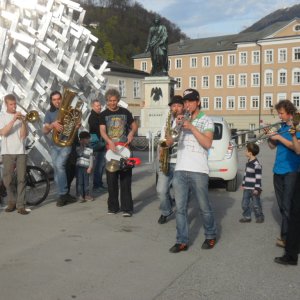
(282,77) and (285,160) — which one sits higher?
(282,77)

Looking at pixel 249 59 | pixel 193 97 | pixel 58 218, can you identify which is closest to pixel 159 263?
pixel 193 97

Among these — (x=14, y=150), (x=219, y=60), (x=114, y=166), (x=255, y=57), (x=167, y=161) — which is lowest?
(x=114, y=166)

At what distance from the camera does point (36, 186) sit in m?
8.12

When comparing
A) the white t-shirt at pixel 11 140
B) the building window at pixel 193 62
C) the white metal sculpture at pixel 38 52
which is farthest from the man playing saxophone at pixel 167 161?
the building window at pixel 193 62

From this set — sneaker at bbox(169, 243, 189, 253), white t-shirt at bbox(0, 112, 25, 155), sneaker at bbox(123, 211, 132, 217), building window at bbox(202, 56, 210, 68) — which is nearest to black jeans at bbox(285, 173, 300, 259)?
sneaker at bbox(169, 243, 189, 253)

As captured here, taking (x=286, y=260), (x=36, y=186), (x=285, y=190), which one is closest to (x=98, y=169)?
(x=36, y=186)

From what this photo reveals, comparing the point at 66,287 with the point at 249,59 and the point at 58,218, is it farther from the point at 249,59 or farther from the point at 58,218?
the point at 249,59

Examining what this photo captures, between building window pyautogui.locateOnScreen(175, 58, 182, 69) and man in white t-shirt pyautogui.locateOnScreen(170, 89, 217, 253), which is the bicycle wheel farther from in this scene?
building window pyautogui.locateOnScreen(175, 58, 182, 69)

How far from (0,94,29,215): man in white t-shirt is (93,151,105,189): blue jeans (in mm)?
2584

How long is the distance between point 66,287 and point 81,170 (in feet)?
14.6

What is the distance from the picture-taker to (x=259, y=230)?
6.57 m

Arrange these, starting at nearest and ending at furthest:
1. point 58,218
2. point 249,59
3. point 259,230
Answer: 1. point 259,230
2. point 58,218
3. point 249,59

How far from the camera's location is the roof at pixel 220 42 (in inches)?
2918

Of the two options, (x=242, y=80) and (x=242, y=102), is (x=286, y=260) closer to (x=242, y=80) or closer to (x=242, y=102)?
(x=242, y=102)
